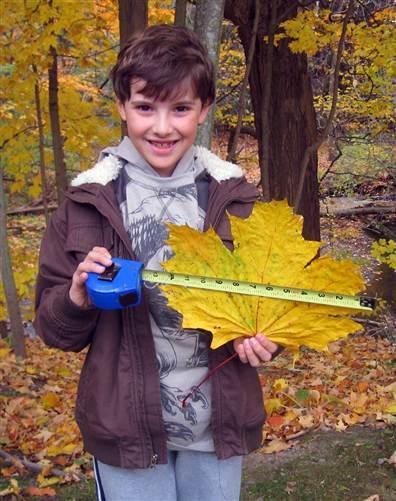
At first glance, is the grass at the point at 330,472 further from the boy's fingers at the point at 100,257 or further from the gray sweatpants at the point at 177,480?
the boy's fingers at the point at 100,257

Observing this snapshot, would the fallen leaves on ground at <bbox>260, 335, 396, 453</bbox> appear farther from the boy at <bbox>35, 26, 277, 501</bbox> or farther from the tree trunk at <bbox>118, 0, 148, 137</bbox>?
the tree trunk at <bbox>118, 0, 148, 137</bbox>

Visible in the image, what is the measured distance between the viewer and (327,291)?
156cm

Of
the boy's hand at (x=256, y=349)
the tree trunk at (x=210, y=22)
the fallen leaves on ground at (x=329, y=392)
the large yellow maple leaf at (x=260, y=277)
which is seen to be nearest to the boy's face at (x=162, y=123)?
the large yellow maple leaf at (x=260, y=277)

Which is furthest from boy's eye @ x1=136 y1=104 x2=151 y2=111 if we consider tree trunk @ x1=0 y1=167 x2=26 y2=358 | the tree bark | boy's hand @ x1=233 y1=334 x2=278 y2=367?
tree trunk @ x1=0 y1=167 x2=26 y2=358

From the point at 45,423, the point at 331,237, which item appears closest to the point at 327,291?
the point at 45,423

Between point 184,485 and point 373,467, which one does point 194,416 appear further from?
point 373,467

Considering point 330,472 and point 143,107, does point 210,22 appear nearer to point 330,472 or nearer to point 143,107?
point 143,107

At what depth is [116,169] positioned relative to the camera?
181cm

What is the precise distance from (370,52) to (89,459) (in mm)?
4936

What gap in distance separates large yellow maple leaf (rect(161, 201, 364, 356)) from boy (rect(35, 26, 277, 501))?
117 millimetres

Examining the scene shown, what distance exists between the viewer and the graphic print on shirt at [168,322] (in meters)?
1.74

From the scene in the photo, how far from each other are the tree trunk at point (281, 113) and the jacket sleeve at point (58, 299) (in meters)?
5.16

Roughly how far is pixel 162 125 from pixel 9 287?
5.21m

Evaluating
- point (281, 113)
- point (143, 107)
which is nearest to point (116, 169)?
point (143, 107)
